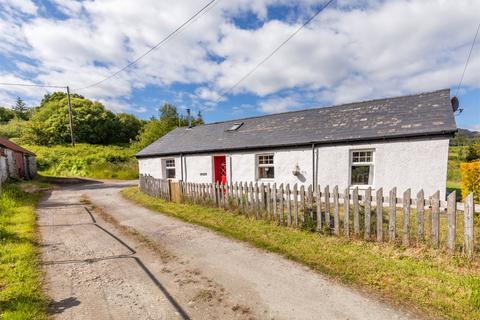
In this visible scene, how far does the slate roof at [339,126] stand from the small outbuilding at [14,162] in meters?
11.0

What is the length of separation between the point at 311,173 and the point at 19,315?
9.70m

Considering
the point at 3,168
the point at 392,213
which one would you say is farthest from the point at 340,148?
the point at 3,168

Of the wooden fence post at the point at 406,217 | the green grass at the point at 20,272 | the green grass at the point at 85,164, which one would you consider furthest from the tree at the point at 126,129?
the wooden fence post at the point at 406,217

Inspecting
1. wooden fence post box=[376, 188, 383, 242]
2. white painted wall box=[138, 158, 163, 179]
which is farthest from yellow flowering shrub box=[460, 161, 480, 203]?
white painted wall box=[138, 158, 163, 179]

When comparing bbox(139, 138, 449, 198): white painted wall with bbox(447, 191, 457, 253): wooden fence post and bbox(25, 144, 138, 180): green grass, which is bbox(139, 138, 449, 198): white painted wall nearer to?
bbox(447, 191, 457, 253): wooden fence post

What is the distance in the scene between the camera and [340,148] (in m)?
9.80

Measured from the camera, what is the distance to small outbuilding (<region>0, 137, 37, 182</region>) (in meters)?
16.7

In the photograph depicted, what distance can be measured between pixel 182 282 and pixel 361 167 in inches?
342

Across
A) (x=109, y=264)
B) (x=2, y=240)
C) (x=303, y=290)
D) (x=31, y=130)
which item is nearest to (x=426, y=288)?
(x=303, y=290)

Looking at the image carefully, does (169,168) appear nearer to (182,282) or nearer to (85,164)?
(182,282)

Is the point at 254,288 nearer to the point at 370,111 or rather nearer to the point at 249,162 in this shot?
the point at 249,162

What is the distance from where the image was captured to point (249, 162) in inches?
479

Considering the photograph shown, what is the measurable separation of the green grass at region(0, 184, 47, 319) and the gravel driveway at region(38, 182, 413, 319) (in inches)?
7.5

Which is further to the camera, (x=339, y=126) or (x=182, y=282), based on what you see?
(x=339, y=126)
